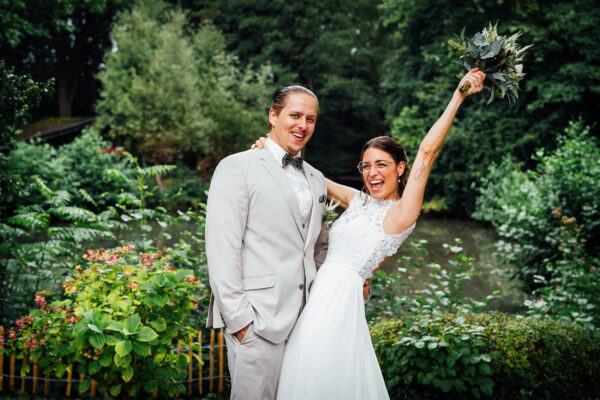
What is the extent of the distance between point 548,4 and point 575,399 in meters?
18.1

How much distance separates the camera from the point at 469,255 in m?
13.2

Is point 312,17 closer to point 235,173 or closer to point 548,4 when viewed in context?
point 548,4

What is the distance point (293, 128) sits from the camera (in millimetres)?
2961

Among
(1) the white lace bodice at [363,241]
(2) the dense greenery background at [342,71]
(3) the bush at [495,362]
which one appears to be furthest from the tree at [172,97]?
(1) the white lace bodice at [363,241]

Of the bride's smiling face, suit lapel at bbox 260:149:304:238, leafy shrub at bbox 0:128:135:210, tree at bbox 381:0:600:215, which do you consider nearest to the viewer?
suit lapel at bbox 260:149:304:238

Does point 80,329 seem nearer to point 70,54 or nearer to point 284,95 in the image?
point 284,95

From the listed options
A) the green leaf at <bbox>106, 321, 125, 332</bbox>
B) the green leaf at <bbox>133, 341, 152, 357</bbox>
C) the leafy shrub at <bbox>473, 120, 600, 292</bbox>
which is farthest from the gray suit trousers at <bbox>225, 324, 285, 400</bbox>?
the leafy shrub at <bbox>473, 120, 600, 292</bbox>

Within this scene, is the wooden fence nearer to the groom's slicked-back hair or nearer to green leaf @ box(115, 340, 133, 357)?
green leaf @ box(115, 340, 133, 357)

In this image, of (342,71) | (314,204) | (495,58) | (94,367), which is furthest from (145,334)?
(342,71)

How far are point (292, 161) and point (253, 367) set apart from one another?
129 centimetres

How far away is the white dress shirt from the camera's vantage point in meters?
2.97

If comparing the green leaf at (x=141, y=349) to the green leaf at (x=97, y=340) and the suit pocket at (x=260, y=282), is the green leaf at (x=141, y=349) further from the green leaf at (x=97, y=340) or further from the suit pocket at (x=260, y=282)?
the suit pocket at (x=260, y=282)

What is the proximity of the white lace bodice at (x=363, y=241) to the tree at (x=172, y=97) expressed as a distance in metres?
18.9

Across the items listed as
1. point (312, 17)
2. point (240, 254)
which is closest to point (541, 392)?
point (240, 254)
